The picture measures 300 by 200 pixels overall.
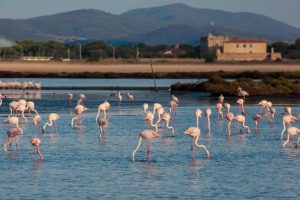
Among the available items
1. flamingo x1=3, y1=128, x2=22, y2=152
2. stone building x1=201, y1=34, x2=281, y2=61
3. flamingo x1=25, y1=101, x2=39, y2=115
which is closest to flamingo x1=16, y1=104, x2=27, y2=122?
flamingo x1=25, y1=101, x2=39, y2=115

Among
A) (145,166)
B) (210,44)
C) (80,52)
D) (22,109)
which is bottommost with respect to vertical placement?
(145,166)

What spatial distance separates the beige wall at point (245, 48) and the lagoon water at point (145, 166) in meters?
107

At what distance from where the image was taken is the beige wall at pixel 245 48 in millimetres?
135500

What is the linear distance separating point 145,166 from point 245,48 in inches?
4689

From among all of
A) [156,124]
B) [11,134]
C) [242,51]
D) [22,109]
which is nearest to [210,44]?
[242,51]

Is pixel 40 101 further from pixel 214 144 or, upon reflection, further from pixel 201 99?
pixel 214 144

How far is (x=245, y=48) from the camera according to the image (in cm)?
13712

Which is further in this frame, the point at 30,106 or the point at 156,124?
the point at 30,106

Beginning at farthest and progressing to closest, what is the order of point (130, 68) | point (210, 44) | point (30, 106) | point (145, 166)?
point (210, 44)
point (130, 68)
point (30, 106)
point (145, 166)

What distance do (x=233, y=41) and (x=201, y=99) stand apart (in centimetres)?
9428

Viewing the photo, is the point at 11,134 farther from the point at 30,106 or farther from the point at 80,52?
the point at 80,52

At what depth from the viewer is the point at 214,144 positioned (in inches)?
925

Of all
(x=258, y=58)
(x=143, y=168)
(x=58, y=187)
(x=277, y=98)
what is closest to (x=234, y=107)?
(x=277, y=98)

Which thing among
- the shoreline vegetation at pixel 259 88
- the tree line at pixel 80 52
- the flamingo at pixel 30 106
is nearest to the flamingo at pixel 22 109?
the flamingo at pixel 30 106
